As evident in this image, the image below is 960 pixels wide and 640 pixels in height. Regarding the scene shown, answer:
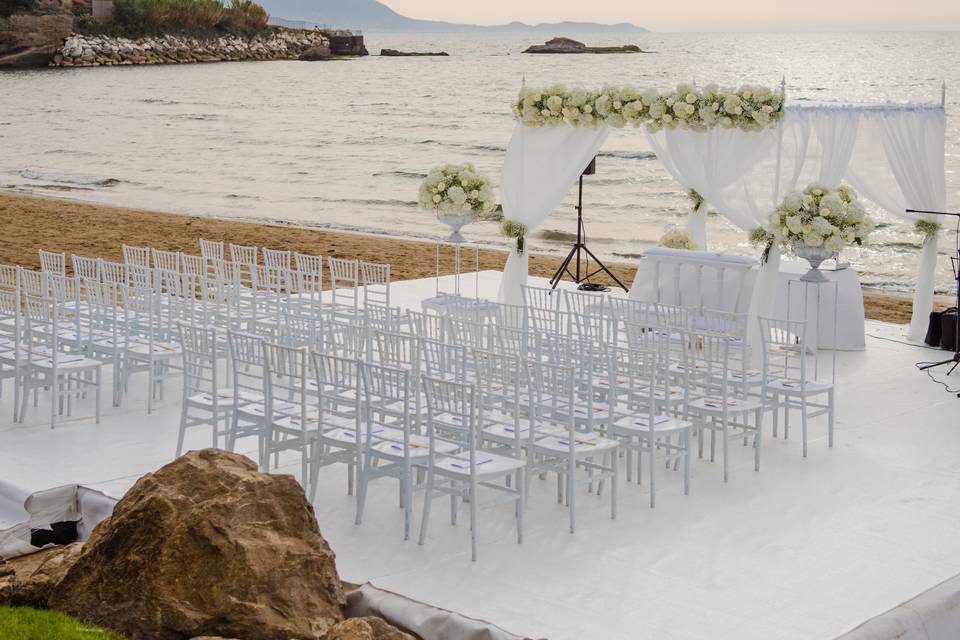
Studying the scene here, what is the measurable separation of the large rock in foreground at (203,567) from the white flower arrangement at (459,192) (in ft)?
20.4

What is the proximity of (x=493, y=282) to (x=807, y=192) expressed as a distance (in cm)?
557

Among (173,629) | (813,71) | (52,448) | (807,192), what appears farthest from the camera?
(813,71)

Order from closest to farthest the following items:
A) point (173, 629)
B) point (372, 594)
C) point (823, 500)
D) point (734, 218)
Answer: point (173, 629), point (372, 594), point (823, 500), point (734, 218)

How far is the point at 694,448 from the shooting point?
7.60 m

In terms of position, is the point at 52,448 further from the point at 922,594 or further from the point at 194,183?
the point at 194,183

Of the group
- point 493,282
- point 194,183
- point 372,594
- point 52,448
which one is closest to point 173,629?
point 372,594

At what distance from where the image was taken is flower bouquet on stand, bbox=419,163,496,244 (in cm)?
1091

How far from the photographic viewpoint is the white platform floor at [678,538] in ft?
16.8

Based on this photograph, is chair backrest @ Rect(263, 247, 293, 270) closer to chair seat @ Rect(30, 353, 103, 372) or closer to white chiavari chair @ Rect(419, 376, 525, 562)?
chair seat @ Rect(30, 353, 103, 372)

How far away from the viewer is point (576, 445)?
241 inches

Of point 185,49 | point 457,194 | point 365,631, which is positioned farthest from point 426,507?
point 185,49

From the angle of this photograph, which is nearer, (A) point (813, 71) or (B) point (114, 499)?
(B) point (114, 499)

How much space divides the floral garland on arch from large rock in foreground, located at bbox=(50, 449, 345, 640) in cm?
577

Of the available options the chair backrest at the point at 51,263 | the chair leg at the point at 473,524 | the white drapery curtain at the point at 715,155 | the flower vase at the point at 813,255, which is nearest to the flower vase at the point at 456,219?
the white drapery curtain at the point at 715,155
